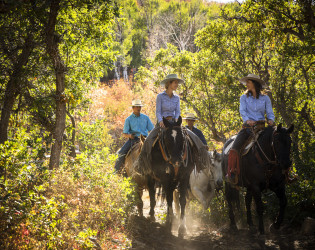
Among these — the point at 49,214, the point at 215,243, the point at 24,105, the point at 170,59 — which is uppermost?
the point at 170,59

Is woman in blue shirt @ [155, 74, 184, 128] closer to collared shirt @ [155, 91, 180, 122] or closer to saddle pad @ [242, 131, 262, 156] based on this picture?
collared shirt @ [155, 91, 180, 122]

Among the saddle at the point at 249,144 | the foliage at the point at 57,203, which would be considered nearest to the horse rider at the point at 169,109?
the foliage at the point at 57,203

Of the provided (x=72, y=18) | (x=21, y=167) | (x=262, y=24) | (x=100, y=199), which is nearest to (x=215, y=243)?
(x=100, y=199)

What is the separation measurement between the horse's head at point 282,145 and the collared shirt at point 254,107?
1.13m

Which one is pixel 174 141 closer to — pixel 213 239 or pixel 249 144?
pixel 249 144

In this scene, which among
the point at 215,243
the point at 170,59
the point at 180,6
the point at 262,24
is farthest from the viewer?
the point at 180,6

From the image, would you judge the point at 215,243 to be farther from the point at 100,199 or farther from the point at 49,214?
the point at 49,214

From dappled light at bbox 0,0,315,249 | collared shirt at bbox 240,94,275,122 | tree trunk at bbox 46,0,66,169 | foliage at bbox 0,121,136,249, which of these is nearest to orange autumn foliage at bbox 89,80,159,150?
dappled light at bbox 0,0,315,249

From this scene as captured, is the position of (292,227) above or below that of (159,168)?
below

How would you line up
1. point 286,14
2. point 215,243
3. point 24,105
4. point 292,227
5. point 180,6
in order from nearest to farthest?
point 215,243, point 292,227, point 24,105, point 286,14, point 180,6

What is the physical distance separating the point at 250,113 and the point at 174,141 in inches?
81.5

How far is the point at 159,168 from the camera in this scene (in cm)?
812

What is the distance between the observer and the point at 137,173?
898 centimetres

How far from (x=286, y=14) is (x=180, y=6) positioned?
161ft
